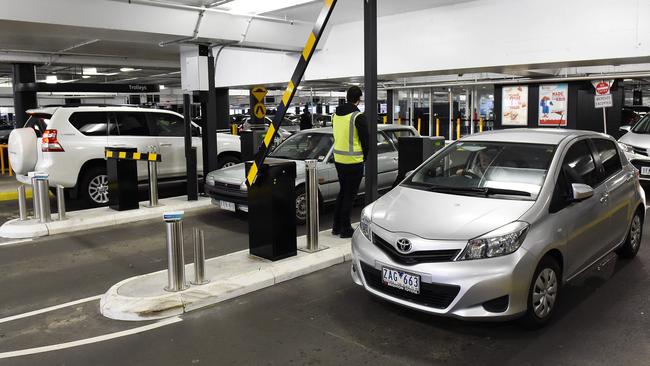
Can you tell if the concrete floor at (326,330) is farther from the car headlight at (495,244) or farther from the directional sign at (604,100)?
the directional sign at (604,100)

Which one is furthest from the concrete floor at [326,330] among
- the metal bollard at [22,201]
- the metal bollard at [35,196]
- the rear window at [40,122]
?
the rear window at [40,122]

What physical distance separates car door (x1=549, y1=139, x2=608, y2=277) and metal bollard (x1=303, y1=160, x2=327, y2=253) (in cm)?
260

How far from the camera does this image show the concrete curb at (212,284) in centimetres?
464

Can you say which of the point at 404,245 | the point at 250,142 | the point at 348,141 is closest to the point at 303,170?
the point at 348,141

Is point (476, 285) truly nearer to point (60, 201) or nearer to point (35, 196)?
point (60, 201)

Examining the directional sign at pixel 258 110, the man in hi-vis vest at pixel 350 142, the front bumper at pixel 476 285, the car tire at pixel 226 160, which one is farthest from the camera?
the directional sign at pixel 258 110

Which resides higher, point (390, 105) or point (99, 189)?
point (390, 105)

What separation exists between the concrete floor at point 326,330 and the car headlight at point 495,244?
2.28 feet

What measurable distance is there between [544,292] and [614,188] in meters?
1.80

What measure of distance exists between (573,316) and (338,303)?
203 centimetres

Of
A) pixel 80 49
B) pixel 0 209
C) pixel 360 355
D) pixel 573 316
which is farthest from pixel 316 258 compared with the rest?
pixel 80 49

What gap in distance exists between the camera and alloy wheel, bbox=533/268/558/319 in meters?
4.05

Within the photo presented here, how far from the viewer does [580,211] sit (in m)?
4.54

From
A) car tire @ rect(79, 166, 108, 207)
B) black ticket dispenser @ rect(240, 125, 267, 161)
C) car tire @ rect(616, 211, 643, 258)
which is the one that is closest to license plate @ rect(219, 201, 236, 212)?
black ticket dispenser @ rect(240, 125, 267, 161)
